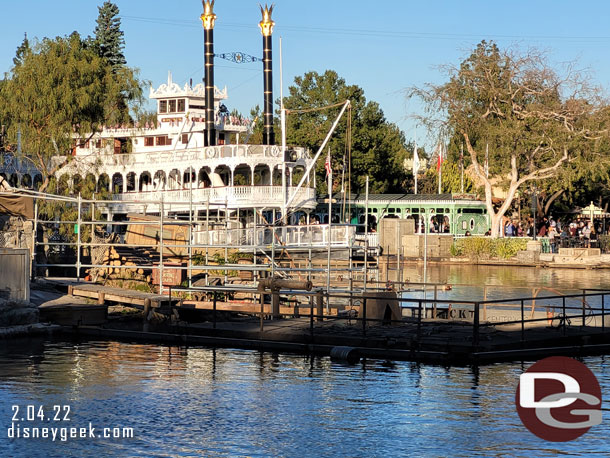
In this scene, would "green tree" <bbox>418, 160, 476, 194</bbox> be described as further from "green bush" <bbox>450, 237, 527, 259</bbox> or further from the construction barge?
the construction barge

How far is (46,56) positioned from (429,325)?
109 feet

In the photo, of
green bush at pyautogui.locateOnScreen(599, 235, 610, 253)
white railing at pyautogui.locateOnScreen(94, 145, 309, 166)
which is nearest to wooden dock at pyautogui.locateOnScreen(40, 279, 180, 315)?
white railing at pyautogui.locateOnScreen(94, 145, 309, 166)

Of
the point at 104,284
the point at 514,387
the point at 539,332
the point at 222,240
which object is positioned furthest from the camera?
the point at 222,240

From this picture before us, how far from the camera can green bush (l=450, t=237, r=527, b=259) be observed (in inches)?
2680

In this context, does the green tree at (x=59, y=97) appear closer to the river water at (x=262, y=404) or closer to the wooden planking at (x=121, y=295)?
the wooden planking at (x=121, y=295)

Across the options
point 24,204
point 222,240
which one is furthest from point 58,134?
point 24,204

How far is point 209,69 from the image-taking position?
65875 millimetres

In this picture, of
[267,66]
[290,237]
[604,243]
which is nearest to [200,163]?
[267,66]

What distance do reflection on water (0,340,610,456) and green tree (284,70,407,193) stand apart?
6275 cm

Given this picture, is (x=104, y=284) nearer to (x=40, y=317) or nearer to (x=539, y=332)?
(x=40, y=317)

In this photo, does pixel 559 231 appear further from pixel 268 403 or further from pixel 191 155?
pixel 268 403

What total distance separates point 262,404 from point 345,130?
2750 inches

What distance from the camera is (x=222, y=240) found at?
42531 millimetres

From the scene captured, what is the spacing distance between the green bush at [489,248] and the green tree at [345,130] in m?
18.9
